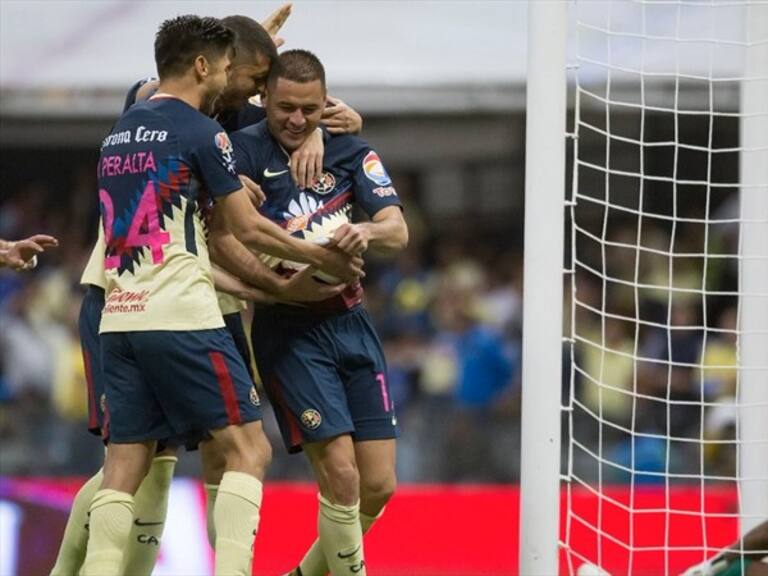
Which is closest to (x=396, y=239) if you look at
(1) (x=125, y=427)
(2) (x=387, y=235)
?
(2) (x=387, y=235)

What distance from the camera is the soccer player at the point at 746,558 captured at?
5.42 meters

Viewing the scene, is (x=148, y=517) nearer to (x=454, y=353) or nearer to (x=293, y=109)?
(x=293, y=109)

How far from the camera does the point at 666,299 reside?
1185 centimetres

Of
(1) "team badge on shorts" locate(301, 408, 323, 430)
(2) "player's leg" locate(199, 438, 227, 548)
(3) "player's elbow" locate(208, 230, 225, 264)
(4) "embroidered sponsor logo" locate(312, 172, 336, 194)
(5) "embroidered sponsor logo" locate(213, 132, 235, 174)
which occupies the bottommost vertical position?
(2) "player's leg" locate(199, 438, 227, 548)

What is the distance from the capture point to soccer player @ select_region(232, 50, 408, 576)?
526 centimetres

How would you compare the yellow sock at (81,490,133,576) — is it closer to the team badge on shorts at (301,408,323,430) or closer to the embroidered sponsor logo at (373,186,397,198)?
the team badge on shorts at (301,408,323,430)

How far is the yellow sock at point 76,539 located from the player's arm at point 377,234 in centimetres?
116

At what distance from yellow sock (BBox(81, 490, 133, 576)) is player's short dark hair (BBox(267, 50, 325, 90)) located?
1.53 meters

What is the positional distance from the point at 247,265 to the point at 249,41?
780 mm

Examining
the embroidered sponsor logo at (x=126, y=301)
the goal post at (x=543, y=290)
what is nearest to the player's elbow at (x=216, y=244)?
the embroidered sponsor logo at (x=126, y=301)

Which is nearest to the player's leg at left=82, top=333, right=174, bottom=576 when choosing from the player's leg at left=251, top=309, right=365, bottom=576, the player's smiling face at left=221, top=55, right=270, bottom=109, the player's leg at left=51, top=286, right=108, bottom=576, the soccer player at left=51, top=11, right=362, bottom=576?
the soccer player at left=51, top=11, right=362, bottom=576

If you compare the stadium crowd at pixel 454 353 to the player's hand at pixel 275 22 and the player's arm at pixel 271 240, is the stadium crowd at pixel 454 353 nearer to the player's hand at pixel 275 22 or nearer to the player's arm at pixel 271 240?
the player's hand at pixel 275 22

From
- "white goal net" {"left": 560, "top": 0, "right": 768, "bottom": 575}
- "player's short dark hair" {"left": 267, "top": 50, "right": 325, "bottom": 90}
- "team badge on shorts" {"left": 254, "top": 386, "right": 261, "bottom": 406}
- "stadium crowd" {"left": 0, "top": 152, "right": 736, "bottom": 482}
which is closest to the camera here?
"team badge on shorts" {"left": 254, "top": 386, "right": 261, "bottom": 406}

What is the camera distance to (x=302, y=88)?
524 centimetres
